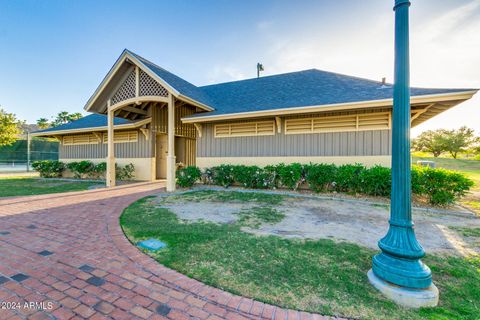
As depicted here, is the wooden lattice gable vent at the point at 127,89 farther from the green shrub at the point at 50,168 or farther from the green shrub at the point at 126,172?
the green shrub at the point at 50,168

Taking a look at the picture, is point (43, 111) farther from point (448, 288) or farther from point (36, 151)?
point (448, 288)

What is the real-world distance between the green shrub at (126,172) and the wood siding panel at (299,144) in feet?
15.5

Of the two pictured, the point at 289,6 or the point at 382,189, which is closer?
the point at 382,189

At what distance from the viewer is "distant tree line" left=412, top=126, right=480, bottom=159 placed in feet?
105

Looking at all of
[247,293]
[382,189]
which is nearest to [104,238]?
[247,293]

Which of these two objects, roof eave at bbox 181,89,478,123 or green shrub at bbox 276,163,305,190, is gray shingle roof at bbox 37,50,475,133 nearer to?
roof eave at bbox 181,89,478,123

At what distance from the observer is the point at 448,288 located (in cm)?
206

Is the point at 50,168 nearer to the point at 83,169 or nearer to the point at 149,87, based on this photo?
the point at 83,169

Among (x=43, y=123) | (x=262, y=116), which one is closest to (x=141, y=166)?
(x=262, y=116)

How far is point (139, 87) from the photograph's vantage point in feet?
27.5

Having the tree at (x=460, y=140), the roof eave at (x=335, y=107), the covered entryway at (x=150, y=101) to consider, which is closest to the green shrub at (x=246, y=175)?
the roof eave at (x=335, y=107)

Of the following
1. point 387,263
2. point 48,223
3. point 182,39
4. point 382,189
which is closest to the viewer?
point 387,263

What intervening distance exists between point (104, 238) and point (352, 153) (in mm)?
7604

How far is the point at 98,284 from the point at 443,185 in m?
7.73
